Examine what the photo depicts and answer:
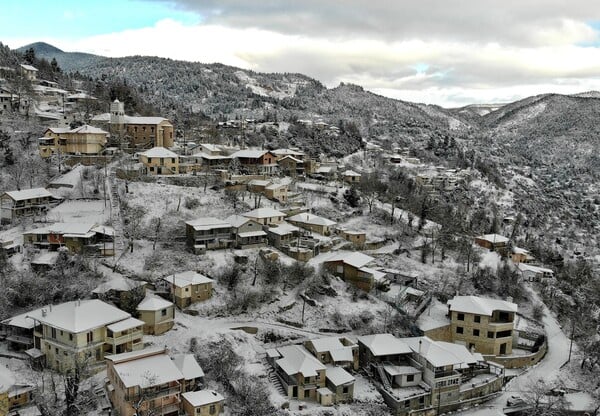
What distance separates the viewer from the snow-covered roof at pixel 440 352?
3159 centimetres

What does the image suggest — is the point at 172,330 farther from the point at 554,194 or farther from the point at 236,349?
the point at 554,194

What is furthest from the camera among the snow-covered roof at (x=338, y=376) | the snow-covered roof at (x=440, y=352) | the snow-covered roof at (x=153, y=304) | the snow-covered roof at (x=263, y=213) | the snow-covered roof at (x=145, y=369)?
the snow-covered roof at (x=263, y=213)

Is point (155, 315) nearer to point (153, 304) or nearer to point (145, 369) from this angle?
point (153, 304)

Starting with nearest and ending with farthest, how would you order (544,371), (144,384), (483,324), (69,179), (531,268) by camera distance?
(144,384)
(544,371)
(483,324)
(69,179)
(531,268)

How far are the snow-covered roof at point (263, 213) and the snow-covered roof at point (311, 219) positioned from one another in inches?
75.1

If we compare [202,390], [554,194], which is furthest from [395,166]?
[202,390]

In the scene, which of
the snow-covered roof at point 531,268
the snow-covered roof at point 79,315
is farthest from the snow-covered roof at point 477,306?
the snow-covered roof at point 79,315

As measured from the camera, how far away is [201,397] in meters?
26.3

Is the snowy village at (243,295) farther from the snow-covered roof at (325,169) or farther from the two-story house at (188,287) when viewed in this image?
the snow-covered roof at (325,169)

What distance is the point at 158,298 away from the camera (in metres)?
32.8

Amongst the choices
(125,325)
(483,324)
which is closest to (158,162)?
(125,325)

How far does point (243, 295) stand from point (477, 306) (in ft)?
54.3

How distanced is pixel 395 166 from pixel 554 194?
45.5m

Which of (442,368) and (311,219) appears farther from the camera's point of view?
(311,219)
